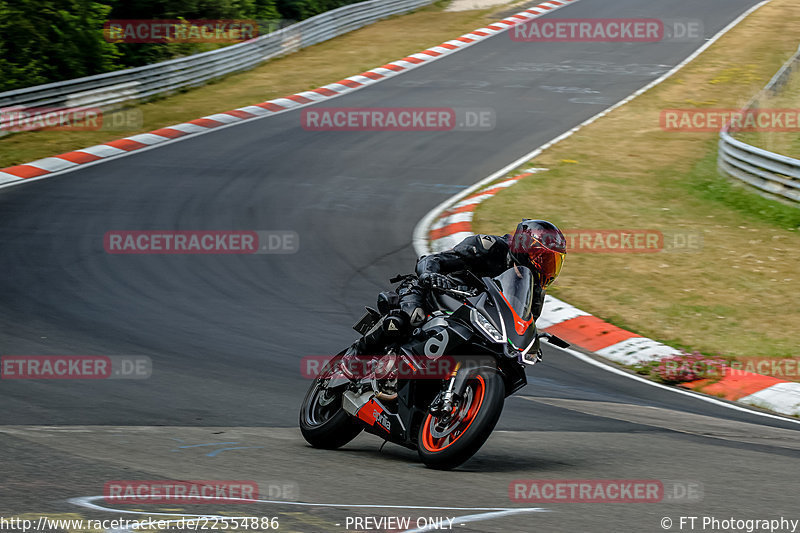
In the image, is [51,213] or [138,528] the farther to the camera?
[51,213]

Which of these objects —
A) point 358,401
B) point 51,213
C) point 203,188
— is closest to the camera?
point 358,401

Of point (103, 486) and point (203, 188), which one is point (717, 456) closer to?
point (103, 486)

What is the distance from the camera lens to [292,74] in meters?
25.3

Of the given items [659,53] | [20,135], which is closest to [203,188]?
[20,135]

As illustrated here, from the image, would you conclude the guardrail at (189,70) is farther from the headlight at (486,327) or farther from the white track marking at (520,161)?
the headlight at (486,327)

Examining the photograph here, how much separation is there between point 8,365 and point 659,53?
24884 mm

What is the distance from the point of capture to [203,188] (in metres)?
15.3

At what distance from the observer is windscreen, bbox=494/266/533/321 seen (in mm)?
5301

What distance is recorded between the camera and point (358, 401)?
5.95 metres

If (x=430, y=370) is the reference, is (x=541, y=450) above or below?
below

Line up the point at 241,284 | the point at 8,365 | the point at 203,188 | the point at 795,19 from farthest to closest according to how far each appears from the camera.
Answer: the point at 795,19, the point at 203,188, the point at 241,284, the point at 8,365

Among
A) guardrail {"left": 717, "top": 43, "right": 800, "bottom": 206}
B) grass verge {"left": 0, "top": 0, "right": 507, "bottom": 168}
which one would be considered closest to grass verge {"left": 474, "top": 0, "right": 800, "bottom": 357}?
guardrail {"left": 717, "top": 43, "right": 800, "bottom": 206}

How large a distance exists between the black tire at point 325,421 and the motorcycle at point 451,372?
0.05ft

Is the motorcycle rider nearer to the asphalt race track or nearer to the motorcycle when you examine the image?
the motorcycle
